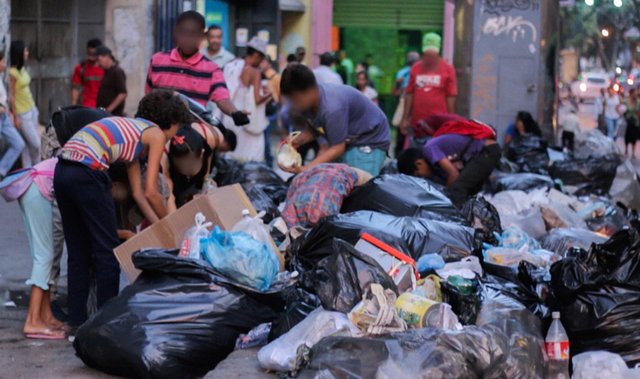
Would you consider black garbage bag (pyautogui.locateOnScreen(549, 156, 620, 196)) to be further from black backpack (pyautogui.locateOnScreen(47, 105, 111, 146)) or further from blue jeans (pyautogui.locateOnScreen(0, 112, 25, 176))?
black backpack (pyautogui.locateOnScreen(47, 105, 111, 146))

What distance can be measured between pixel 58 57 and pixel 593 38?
171 ft

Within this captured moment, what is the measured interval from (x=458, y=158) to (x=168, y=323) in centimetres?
358

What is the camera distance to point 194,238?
5.76 m

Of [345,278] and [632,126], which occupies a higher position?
[345,278]

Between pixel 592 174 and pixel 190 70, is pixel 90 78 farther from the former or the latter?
pixel 592 174

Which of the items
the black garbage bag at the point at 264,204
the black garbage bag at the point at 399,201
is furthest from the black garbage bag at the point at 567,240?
the black garbage bag at the point at 264,204

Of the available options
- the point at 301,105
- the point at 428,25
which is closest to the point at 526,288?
the point at 301,105

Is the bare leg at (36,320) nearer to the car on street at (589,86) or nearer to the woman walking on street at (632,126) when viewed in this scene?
the woman walking on street at (632,126)

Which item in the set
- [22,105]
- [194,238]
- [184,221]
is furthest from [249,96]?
[194,238]

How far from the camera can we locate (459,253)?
242 inches

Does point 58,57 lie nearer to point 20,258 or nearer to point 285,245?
point 20,258

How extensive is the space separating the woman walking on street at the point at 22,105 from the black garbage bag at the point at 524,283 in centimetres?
658

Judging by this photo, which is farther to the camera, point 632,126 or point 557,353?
point 632,126

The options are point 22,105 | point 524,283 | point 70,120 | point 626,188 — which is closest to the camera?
point 524,283
